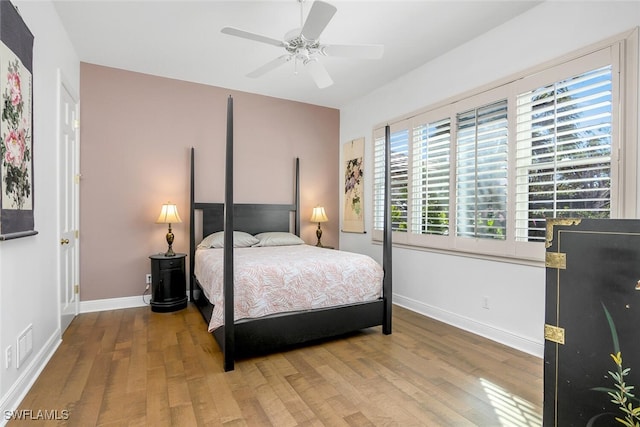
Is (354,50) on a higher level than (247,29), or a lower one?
lower

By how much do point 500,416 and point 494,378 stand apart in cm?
48

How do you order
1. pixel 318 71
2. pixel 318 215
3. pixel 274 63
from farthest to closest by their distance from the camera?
pixel 318 215
pixel 318 71
pixel 274 63

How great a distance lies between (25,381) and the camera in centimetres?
209

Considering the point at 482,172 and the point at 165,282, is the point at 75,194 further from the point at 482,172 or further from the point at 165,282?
the point at 482,172

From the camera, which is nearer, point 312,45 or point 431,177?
point 312,45

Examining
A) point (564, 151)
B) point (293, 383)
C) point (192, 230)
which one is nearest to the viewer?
point (293, 383)

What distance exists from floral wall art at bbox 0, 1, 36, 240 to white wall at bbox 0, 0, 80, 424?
0.14 m

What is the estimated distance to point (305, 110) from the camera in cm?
529

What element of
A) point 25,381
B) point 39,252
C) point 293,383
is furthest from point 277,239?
point 25,381

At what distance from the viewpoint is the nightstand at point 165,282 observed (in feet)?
12.5

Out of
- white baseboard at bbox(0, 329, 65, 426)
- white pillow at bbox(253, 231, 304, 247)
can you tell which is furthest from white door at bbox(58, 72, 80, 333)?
white pillow at bbox(253, 231, 304, 247)

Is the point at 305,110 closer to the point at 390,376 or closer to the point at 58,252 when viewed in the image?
the point at 58,252

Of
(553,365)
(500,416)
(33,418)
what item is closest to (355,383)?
(500,416)

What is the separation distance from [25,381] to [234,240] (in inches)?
93.3
